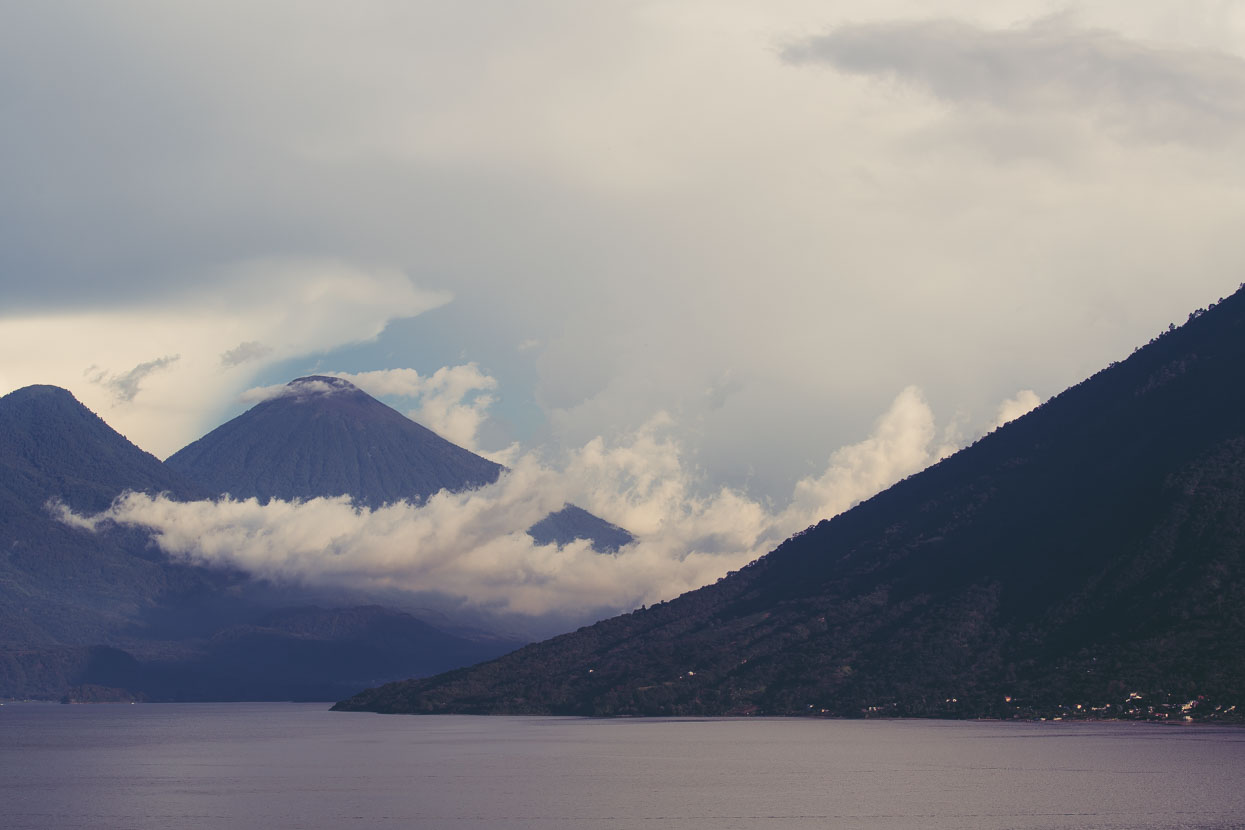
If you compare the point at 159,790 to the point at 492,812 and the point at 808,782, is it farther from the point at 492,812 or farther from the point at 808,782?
the point at 808,782

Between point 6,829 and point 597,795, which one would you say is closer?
point 6,829

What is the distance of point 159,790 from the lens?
611 ft

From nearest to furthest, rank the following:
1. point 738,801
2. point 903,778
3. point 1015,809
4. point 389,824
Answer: point 389,824
point 1015,809
point 738,801
point 903,778

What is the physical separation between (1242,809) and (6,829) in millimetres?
127596

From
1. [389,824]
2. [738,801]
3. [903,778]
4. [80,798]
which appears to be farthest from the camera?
[903,778]

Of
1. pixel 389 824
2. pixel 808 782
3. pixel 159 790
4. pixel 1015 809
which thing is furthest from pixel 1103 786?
pixel 159 790

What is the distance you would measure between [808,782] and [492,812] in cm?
5051

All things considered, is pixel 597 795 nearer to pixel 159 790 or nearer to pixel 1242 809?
pixel 159 790

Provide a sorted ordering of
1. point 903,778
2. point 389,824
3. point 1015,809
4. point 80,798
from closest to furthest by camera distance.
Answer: point 389,824 < point 1015,809 < point 80,798 < point 903,778

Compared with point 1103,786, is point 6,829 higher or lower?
higher

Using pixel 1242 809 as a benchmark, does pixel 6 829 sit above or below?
above

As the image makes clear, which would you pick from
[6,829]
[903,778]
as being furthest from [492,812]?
[903,778]

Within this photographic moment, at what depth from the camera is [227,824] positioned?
145 m

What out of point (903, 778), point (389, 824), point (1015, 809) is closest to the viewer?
point (389, 824)
